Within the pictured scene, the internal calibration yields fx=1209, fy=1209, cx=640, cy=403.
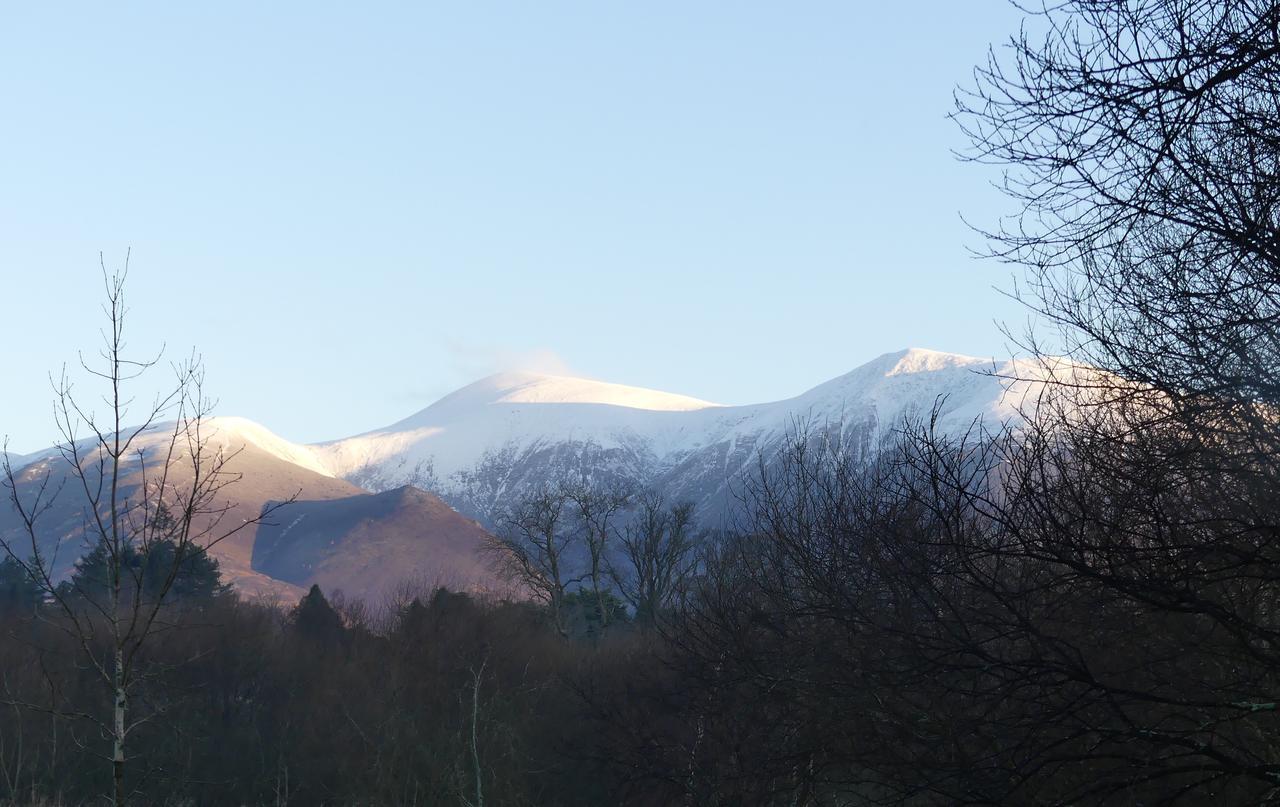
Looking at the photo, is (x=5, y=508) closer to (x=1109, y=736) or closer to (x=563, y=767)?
(x=563, y=767)

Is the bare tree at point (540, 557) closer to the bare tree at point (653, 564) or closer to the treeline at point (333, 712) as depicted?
the bare tree at point (653, 564)

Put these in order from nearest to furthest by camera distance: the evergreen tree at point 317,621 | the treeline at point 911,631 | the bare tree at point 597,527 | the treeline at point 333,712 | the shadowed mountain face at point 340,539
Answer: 1. the treeline at point 911,631
2. the treeline at point 333,712
3. the evergreen tree at point 317,621
4. the bare tree at point 597,527
5. the shadowed mountain face at point 340,539

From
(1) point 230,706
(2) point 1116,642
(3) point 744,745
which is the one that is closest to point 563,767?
(3) point 744,745

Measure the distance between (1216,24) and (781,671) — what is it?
685 inches

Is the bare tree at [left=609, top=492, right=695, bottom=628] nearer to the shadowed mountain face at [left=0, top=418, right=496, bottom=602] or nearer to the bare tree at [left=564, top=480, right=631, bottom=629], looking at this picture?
the bare tree at [left=564, top=480, right=631, bottom=629]

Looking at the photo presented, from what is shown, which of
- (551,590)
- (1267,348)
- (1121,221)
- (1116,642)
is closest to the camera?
(1121,221)

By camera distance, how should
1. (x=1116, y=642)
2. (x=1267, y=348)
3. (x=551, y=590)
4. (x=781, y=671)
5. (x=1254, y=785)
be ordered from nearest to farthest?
1. (x=1267, y=348)
2. (x=1254, y=785)
3. (x=1116, y=642)
4. (x=781, y=671)
5. (x=551, y=590)

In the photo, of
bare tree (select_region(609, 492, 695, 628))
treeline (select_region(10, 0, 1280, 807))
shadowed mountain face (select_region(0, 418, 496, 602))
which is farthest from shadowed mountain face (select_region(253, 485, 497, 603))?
treeline (select_region(10, 0, 1280, 807))

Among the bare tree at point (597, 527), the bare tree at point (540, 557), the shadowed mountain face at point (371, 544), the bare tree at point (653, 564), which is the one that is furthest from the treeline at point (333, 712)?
the shadowed mountain face at point (371, 544)

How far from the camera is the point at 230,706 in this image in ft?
130

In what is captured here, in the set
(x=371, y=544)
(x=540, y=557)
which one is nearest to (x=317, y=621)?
(x=540, y=557)

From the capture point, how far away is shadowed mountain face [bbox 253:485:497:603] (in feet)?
537

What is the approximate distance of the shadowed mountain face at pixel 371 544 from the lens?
537ft

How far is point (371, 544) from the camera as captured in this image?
171 m
